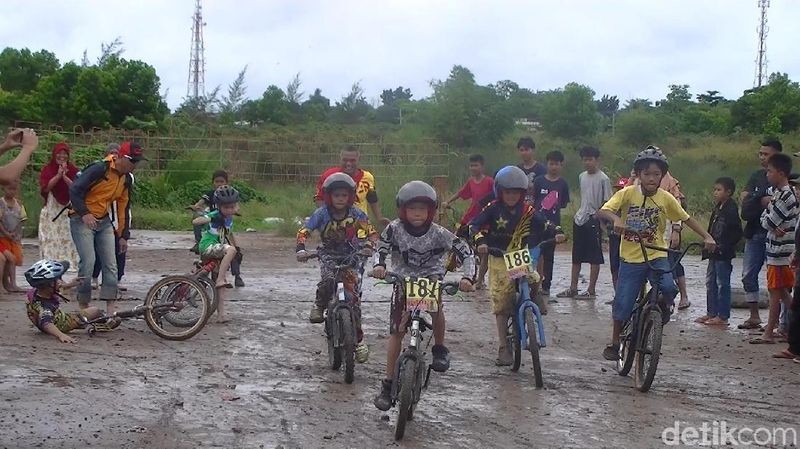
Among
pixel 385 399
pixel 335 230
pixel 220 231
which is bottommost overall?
pixel 385 399

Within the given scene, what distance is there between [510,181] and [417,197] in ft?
4.55

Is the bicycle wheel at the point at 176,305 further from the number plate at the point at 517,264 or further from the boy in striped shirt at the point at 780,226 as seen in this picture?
the boy in striped shirt at the point at 780,226

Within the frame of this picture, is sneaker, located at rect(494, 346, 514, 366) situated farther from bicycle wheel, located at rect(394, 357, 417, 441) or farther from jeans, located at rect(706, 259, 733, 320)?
jeans, located at rect(706, 259, 733, 320)

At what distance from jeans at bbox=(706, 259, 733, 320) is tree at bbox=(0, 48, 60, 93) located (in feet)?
121

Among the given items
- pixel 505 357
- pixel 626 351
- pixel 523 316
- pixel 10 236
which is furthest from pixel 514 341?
pixel 10 236

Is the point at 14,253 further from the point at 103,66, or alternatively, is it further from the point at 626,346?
the point at 103,66

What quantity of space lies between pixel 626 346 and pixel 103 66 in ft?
112

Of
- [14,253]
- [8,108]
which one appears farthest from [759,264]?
[8,108]

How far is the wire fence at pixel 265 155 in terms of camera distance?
94.9ft

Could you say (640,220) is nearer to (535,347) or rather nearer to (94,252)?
(535,347)

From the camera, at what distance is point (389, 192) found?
78.4 ft

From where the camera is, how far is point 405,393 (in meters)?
6.52

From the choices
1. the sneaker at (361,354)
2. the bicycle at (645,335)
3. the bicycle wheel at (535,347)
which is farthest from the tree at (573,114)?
the bicycle wheel at (535,347)

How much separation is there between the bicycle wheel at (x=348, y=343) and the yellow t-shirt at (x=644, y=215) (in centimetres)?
245
